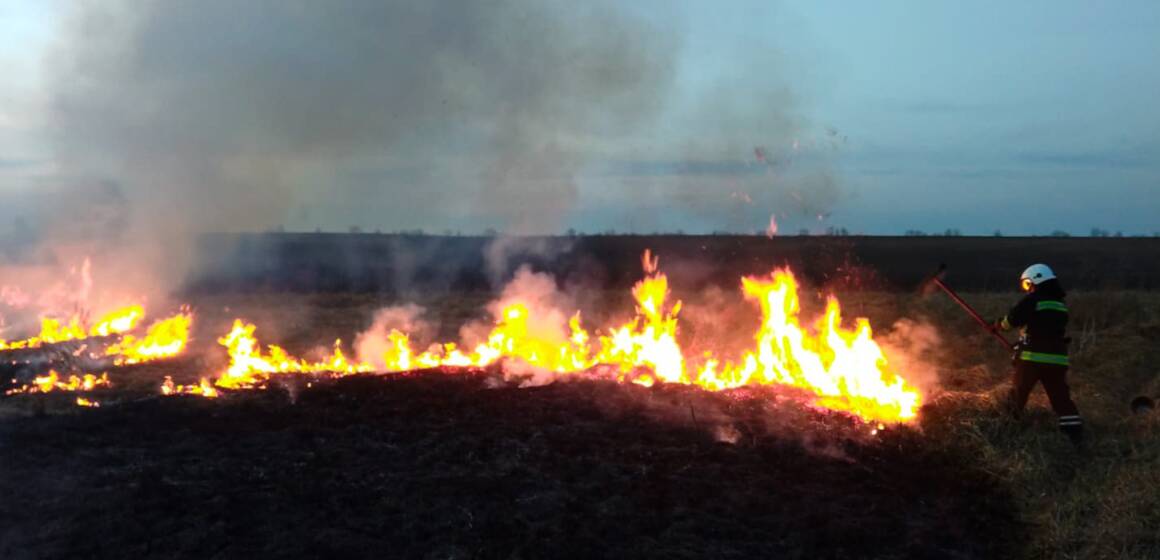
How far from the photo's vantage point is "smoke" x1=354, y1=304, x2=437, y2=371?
52.6 feet

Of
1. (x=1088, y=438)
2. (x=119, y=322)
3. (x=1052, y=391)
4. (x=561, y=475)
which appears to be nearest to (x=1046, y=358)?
(x=1052, y=391)

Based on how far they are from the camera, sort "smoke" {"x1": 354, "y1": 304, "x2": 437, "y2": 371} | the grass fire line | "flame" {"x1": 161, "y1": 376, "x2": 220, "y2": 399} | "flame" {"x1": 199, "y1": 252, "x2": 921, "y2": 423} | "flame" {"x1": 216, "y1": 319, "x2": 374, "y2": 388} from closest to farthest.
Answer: "flame" {"x1": 199, "y1": 252, "x2": 921, "y2": 423} < the grass fire line < "flame" {"x1": 161, "y1": 376, "x2": 220, "y2": 399} < "flame" {"x1": 216, "y1": 319, "x2": 374, "y2": 388} < "smoke" {"x1": 354, "y1": 304, "x2": 437, "y2": 371}

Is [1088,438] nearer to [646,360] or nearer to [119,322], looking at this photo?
[646,360]

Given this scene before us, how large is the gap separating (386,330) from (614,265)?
32.7 m

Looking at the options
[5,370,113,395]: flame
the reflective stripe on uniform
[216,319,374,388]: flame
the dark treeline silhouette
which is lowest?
[5,370,113,395]: flame

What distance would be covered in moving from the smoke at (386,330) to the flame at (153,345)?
3.94 metres

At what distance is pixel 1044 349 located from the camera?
30.0 ft

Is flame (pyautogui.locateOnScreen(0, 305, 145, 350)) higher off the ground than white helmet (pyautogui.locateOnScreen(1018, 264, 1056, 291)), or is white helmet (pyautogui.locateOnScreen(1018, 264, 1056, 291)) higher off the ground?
white helmet (pyautogui.locateOnScreen(1018, 264, 1056, 291))

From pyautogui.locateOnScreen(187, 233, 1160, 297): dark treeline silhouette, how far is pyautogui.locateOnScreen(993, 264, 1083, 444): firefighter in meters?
14.6

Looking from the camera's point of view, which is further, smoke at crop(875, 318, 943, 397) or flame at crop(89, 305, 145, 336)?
flame at crop(89, 305, 145, 336)

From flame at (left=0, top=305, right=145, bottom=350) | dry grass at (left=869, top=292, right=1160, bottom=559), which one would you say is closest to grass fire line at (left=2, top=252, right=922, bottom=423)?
flame at (left=0, top=305, right=145, bottom=350)

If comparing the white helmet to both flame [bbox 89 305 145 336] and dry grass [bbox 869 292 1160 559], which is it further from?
flame [bbox 89 305 145 336]

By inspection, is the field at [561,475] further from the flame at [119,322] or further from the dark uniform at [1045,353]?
the flame at [119,322]

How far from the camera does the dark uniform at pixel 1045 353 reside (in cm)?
899
